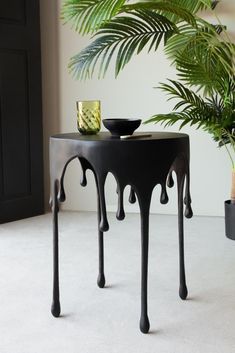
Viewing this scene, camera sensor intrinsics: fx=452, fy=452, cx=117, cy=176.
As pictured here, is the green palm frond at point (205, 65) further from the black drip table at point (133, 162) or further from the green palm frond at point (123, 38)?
the black drip table at point (133, 162)

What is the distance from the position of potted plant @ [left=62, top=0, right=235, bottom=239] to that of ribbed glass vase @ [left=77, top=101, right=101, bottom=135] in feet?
0.95

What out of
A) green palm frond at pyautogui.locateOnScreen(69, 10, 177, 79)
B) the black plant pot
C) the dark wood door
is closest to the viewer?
green palm frond at pyautogui.locateOnScreen(69, 10, 177, 79)

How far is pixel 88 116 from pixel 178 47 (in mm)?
1144

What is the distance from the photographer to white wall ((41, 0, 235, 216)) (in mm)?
3152

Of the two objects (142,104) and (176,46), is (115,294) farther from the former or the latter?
(142,104)

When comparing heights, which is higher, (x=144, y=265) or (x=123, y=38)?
(x=123, y=38)

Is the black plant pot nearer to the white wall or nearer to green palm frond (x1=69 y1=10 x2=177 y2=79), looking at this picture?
the white wall

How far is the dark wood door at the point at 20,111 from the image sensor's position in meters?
2.94

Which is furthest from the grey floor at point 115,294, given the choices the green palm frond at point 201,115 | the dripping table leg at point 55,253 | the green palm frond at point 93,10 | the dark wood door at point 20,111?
the green palm frond at point 93,10

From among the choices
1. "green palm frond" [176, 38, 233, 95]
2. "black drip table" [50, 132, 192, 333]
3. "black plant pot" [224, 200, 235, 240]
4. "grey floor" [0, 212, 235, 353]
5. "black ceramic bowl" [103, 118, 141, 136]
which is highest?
"green palm frond" [176, 38, 233, 95]

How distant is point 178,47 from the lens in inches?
104

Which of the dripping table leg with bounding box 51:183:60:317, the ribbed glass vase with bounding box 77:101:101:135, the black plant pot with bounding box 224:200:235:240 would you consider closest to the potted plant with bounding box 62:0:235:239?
the black plant pot with bounding box 224:200:235:240

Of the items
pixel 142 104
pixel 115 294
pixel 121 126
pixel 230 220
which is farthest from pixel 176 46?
pixel 115 294

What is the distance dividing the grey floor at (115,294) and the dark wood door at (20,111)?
34cm
